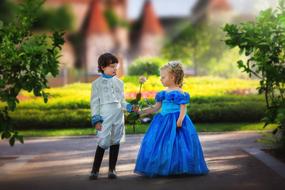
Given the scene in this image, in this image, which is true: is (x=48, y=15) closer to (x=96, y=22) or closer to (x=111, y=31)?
(x=111, y=31)

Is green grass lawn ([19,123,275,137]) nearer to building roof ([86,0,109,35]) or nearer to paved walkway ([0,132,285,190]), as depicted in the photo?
paved walkway ([0,132,285,190])

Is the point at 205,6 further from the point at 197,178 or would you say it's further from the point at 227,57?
the point at 197,178

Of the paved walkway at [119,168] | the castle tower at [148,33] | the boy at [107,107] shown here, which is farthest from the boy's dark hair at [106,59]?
the castle tower at [148,33]

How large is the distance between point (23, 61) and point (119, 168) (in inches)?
71.2

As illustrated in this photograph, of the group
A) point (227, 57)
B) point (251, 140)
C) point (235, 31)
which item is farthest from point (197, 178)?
point (227, 57)

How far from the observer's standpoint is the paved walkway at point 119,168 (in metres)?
7.18

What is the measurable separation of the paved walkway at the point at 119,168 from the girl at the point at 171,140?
109mm

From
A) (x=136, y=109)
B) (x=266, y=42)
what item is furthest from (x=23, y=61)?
(x=266, y=42)

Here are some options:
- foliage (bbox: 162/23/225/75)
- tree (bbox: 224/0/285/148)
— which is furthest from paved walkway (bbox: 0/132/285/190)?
foliage (bbox: 162/23/225/75)

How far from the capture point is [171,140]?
297 inches

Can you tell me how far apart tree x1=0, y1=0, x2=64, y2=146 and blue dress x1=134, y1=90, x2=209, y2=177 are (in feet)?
3.77

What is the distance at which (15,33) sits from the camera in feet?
24.9

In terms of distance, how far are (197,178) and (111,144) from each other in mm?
914

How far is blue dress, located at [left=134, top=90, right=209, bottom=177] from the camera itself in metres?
7.51
